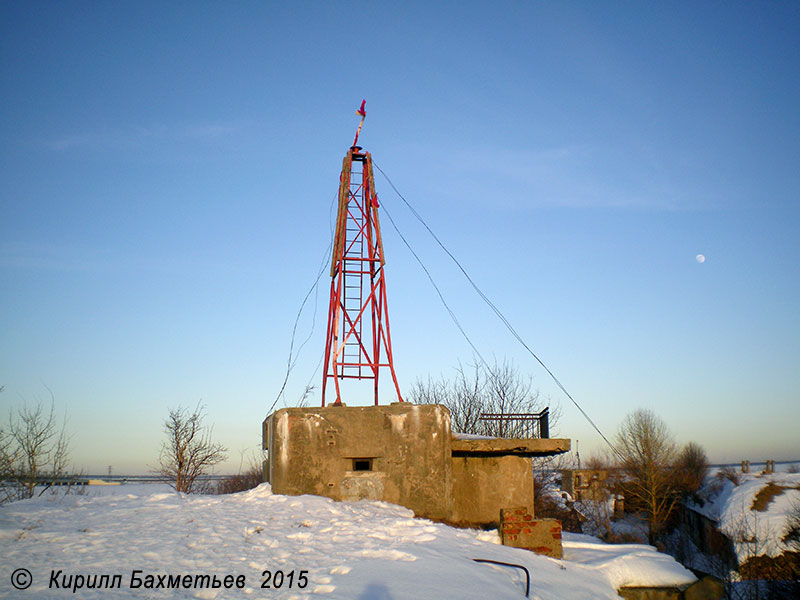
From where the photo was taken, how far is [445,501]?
870 centimetres

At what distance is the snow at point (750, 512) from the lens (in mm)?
24516

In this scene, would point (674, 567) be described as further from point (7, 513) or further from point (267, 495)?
point (7, 513)

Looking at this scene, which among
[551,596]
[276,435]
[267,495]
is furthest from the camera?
[276,435]

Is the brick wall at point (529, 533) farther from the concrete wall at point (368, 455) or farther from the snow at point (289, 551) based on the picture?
the concrete wall at point (368, 455)

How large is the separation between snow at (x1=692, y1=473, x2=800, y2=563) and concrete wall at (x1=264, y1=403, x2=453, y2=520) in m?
17.9

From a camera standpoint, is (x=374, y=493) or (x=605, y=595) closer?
(x=605, y=595)

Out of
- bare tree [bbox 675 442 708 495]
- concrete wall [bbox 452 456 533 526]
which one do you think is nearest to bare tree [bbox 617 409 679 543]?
bare tree [bbox 675 442 708 495]

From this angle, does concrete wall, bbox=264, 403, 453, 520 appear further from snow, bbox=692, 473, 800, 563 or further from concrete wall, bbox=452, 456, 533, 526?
snow, bbox=692, 473, 800, 563

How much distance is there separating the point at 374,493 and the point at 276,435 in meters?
1.71

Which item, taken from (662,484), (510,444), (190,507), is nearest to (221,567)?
(190,507)

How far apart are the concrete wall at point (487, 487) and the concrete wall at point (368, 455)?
34 cm
